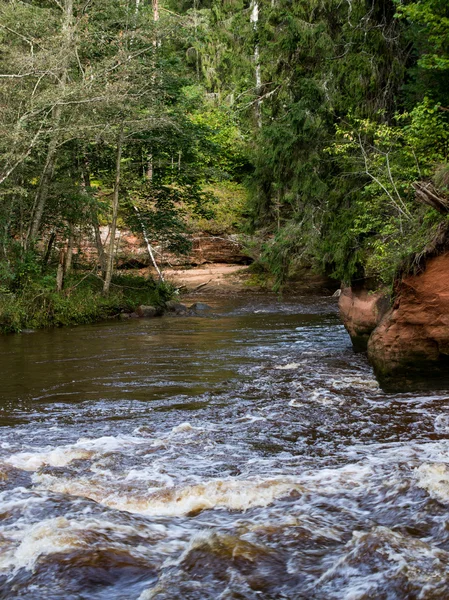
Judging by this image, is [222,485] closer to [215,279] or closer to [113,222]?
[113,222]

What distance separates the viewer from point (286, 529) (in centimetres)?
431

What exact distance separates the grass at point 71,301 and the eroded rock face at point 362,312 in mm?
8365

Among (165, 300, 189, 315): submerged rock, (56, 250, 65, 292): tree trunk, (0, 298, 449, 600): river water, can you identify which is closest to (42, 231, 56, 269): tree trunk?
(56, 250, 65, 292): tree trunk

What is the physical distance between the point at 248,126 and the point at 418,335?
41.2ft

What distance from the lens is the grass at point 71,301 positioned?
637 inches

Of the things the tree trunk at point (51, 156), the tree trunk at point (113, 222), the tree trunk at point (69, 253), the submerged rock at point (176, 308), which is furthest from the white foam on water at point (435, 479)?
the tree trunk at point (69, 253)

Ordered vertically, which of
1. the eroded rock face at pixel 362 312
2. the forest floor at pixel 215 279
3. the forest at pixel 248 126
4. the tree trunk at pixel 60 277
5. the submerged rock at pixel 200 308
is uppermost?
the forest at pixel 248 126

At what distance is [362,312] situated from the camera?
1127 centimetres

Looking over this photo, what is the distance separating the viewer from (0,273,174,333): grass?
53.1 ft

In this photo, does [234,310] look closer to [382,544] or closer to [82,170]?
[82,170]

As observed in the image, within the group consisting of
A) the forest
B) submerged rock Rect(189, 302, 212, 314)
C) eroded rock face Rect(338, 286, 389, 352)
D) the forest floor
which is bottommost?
submerged rock Rect(189, 302, 212, 314)

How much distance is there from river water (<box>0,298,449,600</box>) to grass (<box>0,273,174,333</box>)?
580 cm

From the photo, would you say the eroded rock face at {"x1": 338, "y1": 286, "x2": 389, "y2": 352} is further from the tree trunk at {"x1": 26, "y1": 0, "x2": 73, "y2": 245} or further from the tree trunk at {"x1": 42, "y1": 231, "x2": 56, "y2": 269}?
the tree trunk at {"x1": 42, "y1": 231, "x2": 56, "y2": 269}

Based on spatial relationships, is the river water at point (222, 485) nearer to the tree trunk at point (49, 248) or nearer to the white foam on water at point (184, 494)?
the white foam on water at point (184, 494)
